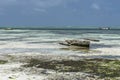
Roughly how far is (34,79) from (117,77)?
5622mm

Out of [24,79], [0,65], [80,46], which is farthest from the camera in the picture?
[80,46]

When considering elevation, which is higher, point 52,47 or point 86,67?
point 86,67

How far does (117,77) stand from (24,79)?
247 inches

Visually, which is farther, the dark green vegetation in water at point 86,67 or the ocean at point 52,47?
the ocean at point 52,47

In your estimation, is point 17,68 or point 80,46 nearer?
point 17,68

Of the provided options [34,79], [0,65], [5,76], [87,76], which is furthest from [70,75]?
[0,65]

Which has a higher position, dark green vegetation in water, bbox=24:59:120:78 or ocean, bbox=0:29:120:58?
dark green vegetation in water, bbox=24:59:120:78

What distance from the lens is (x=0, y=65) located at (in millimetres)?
26188

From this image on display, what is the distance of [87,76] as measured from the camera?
2119 cm

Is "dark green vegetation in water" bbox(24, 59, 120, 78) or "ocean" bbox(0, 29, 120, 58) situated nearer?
"dark green vegetation in water" bbox(24, 59, 120, 78)

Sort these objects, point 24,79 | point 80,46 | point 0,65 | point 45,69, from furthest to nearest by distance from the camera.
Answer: point 80,46, point 0,65, point 45,69, point 24,79

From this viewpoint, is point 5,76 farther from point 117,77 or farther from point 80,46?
point 80,46

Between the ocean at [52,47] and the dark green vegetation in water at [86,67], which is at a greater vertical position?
the dark green vegetation in water at [86,67]

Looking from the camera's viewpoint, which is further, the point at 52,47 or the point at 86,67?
the point at 52,47
